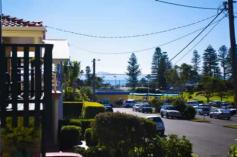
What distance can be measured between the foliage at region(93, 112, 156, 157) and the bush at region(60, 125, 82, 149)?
241 inches

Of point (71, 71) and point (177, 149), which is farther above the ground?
point (71, 71)

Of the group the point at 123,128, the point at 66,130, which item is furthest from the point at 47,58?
the point at 66,130

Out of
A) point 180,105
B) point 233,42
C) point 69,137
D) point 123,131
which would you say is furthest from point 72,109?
point 180,105

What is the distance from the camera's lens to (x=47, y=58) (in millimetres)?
9250

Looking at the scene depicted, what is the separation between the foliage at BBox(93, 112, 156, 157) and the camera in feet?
54.2

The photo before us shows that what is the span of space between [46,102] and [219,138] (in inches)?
1013

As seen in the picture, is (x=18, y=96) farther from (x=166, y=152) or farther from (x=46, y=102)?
(x=166, y=152)

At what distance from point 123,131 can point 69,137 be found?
6.83 m

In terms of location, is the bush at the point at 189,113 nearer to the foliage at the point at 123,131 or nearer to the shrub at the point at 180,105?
the shrub at the point at 180,105

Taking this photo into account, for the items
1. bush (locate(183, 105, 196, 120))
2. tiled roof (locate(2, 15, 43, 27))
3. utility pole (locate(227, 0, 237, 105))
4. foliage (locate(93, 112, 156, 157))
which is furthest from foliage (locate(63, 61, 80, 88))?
foliage (locate(93, 112, 156, 157))

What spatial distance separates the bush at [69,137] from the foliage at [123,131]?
613 cm

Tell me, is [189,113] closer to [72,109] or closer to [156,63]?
[72,109]

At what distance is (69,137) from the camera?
22.9 metres

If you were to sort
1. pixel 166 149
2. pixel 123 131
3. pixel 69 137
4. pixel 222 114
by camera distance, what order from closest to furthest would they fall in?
pixel 166 149 < pixel 123 131 < pixel 69 137 < pixel 222 114
